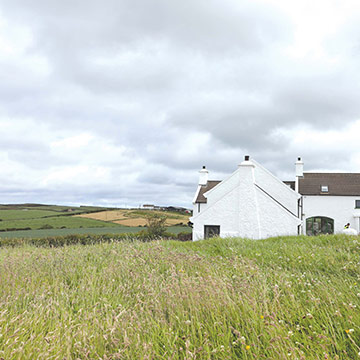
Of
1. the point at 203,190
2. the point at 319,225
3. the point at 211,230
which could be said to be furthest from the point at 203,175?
the point at 319,225

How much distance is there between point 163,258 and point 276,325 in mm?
4691

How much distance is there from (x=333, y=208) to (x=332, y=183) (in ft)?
8.83

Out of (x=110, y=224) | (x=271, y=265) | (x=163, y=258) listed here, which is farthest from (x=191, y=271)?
(x=110, y=224)

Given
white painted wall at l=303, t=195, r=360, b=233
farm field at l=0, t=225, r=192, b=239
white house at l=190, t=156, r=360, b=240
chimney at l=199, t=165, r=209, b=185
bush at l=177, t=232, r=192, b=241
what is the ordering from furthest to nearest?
chimney at l=199, t=165, r=209, b=185
farm field at l=0, t=225, r=192, b=239
bush at l=177, t=232, r=192, b=241
white painted wall at l=303, t=195, r=360, b=233
white house at l=190, t=156, r=360, b=240

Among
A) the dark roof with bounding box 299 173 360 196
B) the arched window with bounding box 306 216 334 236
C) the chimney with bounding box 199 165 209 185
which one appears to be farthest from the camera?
the chimney with bounding box 199 165 209 185

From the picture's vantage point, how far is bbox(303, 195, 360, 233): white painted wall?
95.8ft

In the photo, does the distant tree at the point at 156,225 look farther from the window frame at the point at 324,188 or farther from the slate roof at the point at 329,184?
the window frame at the point at 324,188

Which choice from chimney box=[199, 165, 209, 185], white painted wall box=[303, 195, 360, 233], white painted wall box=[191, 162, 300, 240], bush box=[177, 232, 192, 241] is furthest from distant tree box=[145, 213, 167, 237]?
white painted wall box=[303, 195, 360, 233]

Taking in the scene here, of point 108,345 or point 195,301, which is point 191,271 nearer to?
point 195,301

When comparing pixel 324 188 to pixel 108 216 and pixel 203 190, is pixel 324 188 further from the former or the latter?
pixel 108 216

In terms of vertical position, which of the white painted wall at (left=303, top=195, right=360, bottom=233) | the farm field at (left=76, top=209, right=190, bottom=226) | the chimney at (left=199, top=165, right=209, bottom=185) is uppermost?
the chimney at (left=199, top=165, right=209, bottom=185)

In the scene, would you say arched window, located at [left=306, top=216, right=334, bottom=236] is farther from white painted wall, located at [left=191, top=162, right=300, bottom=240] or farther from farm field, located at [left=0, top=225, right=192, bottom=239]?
farm field, located at [left=0, top=225, right=192, bottom=239]

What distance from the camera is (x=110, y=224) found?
4075 centimetres

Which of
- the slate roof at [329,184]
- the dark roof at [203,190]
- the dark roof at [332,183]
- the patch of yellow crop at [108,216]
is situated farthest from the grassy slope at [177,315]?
the patch of yellow crop at [108,216]
